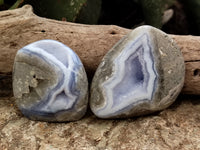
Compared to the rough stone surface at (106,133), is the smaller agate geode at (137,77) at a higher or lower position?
higher

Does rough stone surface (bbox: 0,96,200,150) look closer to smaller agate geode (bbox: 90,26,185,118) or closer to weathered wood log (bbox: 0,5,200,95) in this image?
smaller agate geode (bbox: 90,26,185,118)

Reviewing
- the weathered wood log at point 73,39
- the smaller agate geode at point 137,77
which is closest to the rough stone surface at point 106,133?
the smaller agate geode at point 137,77

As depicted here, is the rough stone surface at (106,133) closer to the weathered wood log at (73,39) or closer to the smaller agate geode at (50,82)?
the smaller agate geode at (50,82)

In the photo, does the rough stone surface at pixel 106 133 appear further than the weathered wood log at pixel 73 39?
No

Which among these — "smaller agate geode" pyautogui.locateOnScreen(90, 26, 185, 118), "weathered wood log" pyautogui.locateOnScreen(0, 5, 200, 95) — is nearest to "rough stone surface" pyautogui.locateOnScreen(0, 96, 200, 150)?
"smaller agate geode" pyautogui.locateOnScreen(90, 26, 185, 118)

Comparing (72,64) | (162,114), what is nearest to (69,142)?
(72,64)

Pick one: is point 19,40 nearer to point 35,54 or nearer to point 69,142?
point 35,54

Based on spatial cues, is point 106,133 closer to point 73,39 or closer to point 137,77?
point 137,77
